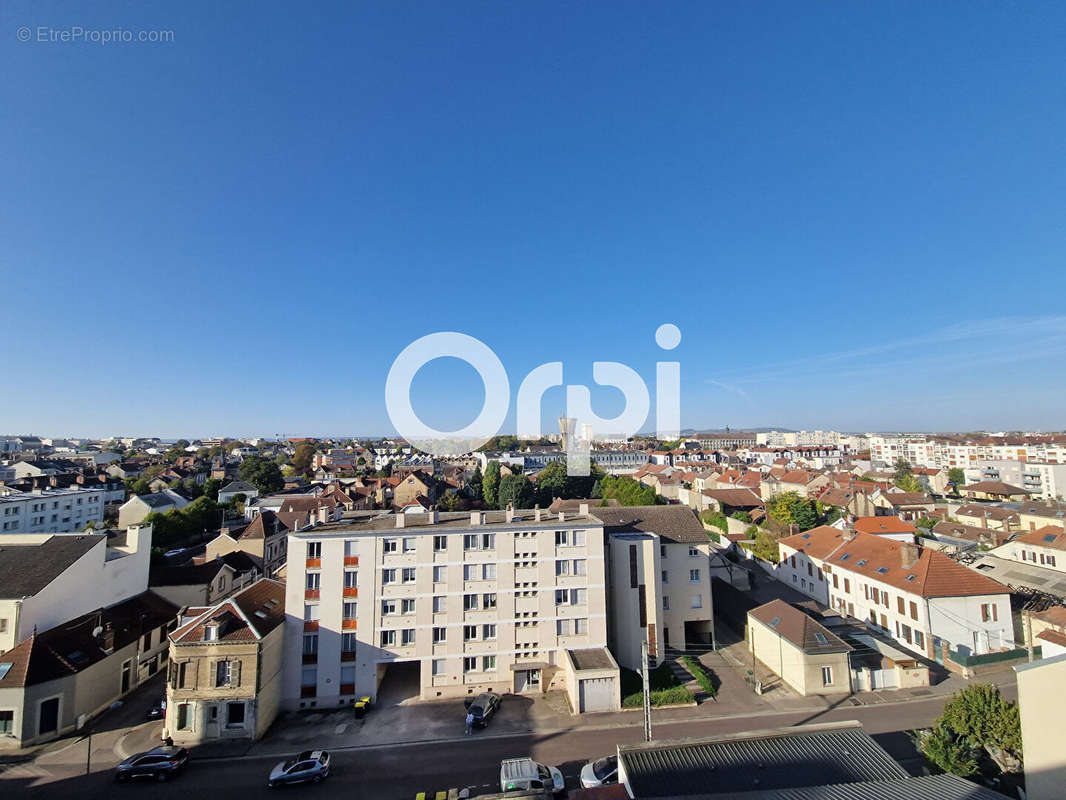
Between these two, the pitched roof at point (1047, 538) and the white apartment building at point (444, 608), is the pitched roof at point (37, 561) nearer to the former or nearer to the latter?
the white apartment building at point (444, 608)

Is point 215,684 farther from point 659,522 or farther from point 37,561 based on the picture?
point 659,522

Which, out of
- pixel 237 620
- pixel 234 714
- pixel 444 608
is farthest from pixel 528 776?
pixel 237 620

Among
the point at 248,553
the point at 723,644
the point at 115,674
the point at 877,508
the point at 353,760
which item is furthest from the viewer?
the point at 877,508

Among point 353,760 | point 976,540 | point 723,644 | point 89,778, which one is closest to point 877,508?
point 976,540

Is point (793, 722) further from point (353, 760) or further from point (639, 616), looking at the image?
point (353, 760)

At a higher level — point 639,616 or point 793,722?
point 639,616

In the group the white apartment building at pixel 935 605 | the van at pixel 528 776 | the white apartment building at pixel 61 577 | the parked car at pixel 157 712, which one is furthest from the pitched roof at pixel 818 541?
the white apartment building at pixel 61 577

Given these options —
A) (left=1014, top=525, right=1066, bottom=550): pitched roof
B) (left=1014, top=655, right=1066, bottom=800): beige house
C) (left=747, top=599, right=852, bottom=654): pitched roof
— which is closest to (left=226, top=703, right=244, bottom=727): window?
(left=747, top=599, right=852, bottom=654): pitched roof

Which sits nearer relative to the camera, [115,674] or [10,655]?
[10,655]
